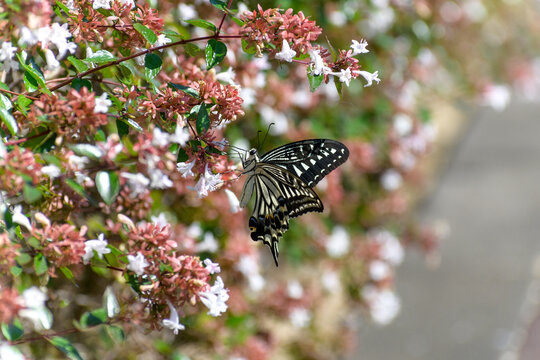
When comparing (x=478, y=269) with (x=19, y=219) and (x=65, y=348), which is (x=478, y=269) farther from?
(x=19, y=219)

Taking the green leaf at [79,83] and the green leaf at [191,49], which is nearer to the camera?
the green leaf at [79,83]

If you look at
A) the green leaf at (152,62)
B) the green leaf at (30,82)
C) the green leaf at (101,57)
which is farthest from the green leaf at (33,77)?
the green leaf at (152,62)

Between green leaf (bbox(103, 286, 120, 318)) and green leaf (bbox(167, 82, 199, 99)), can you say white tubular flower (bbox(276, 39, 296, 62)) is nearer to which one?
green leaf (bbox(167, 82, 199, 99))

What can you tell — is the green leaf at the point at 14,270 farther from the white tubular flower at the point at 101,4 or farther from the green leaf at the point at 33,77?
the white tubular flower at the point at 101,4

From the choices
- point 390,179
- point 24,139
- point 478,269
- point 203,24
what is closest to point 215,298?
point 24,139

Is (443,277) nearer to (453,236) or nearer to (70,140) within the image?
(453,236)

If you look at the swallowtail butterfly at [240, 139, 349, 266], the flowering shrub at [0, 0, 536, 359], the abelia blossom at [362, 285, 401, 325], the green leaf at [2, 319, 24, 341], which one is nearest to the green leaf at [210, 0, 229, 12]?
the flowering shrub at [0, 0, 536, 359]
